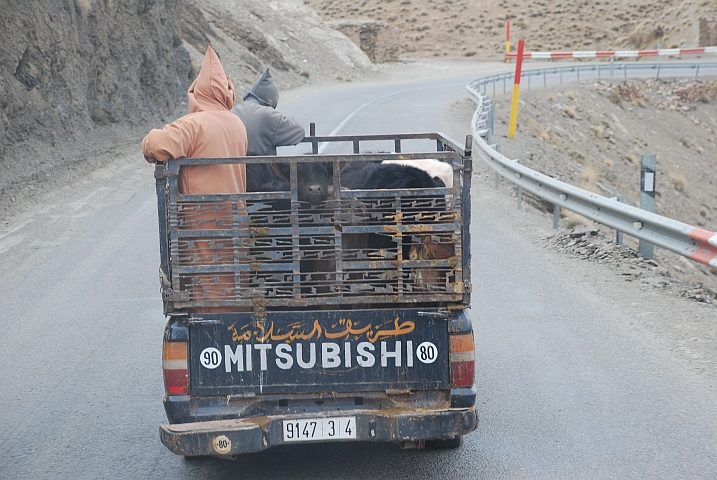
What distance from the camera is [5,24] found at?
51.2 ft

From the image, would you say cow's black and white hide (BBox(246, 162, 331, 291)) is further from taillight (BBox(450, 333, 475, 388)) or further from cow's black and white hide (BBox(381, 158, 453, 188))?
taillight (BBox(450, 333, 475, 388))

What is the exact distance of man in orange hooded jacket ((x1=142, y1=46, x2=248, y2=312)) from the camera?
433 centimetres

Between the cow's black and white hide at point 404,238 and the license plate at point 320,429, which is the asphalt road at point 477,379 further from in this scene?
the cow's black and white hide at point 404,238

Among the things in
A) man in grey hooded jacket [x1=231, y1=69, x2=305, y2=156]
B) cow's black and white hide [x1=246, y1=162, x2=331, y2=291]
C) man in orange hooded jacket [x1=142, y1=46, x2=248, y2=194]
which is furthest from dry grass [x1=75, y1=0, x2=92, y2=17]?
cow's black and white hide [x1=246, y1=162, x2=331, y2=291]

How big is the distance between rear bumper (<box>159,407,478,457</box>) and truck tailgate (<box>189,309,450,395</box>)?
18 cm

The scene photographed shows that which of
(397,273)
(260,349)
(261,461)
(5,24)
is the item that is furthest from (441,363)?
(5,24)

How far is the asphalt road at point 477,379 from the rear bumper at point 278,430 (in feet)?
1.57

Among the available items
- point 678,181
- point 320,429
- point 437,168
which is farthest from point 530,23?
point 320,429

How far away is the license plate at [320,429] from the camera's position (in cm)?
429

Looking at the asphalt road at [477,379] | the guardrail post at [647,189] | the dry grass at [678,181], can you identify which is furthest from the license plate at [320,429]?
the dry grass at [678,181]

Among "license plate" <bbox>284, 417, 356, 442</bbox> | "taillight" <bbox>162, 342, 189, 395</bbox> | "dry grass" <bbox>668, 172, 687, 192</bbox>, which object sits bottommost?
"dry grass" <bbox>668, 172, 687, 192</bbox>

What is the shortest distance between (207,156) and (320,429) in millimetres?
1587

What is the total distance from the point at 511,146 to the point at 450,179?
48.4 feet

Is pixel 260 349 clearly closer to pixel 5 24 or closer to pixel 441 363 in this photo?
pixel 441 363
